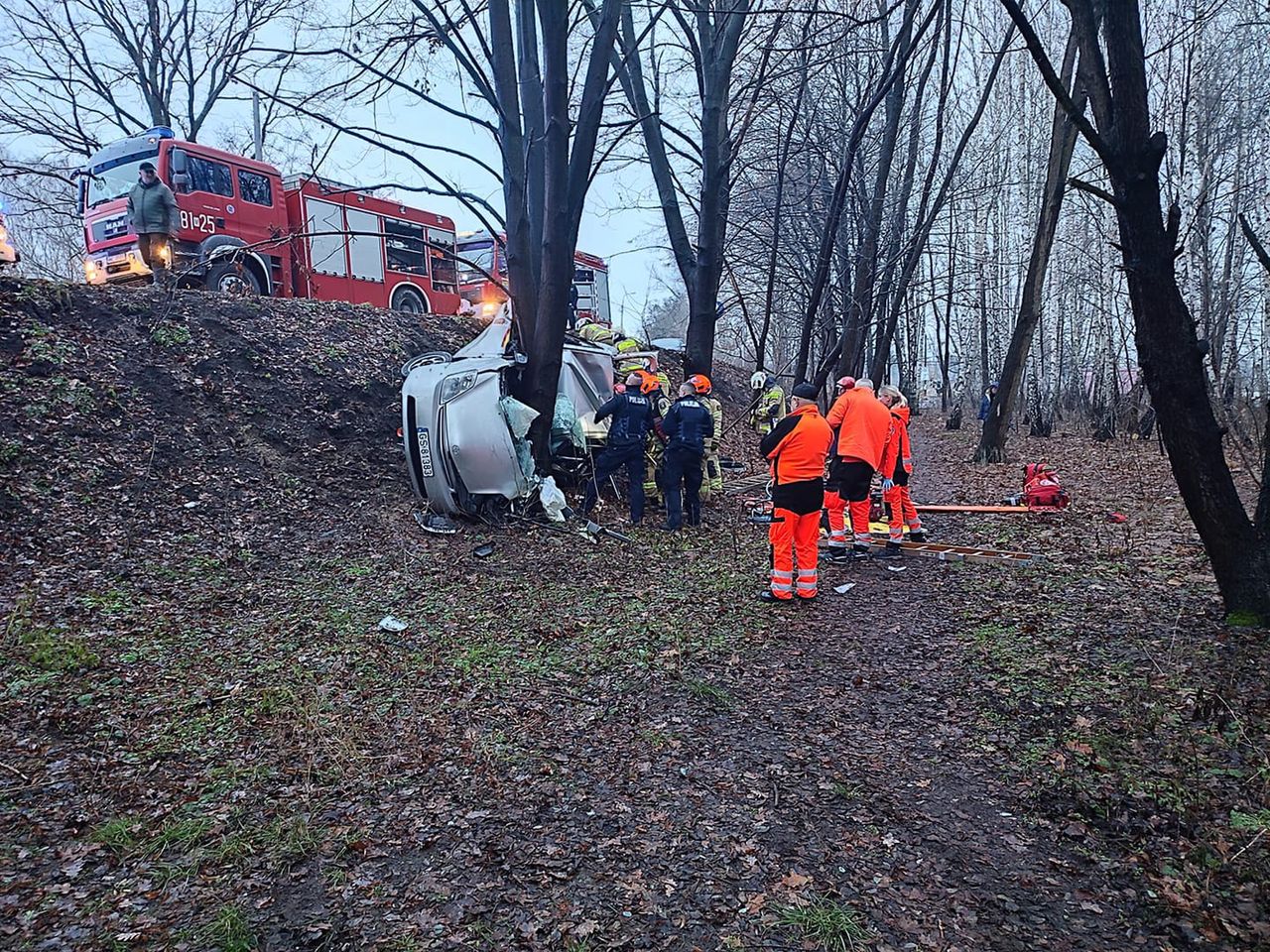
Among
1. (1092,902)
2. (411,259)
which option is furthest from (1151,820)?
(411,259)

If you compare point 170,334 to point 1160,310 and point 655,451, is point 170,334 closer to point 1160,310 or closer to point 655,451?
point 655,451

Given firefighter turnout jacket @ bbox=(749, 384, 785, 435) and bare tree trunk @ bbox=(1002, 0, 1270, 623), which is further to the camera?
firefighter turnout jacket @ bbox=(749, 384, 785, 435)

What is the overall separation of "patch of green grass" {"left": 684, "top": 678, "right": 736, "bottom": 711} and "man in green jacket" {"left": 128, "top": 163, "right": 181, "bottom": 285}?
406 inches

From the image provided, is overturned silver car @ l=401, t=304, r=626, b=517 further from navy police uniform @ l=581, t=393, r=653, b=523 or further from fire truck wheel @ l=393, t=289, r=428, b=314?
fire truck wheel @ l=393, t=289, r=428, b=314

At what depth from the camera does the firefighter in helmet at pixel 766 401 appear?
38.5ft

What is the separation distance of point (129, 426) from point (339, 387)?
289cm

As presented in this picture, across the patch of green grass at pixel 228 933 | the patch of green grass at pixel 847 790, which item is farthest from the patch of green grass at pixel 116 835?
the patch of green grass at pixel 847 790

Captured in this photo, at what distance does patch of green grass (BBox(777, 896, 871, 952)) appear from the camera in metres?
2.57

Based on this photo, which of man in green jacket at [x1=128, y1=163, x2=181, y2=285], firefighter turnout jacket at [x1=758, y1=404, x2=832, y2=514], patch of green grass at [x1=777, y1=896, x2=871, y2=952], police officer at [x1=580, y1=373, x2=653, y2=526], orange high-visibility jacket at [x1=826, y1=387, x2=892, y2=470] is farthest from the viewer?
man in green jacket at [x1=128, y1=163, x2=181, y2=285]

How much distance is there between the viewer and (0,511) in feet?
20.9

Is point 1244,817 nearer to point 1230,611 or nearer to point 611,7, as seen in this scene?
point 1230,611

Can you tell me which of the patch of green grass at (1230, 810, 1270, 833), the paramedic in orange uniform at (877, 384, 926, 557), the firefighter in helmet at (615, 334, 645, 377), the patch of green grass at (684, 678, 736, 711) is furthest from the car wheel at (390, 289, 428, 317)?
the patch of green grass at (1230, 810, 1270, 833)

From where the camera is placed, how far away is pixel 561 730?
4312mm

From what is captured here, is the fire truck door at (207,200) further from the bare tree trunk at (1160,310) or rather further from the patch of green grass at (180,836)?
the bare tree trunk at (1160,310)
